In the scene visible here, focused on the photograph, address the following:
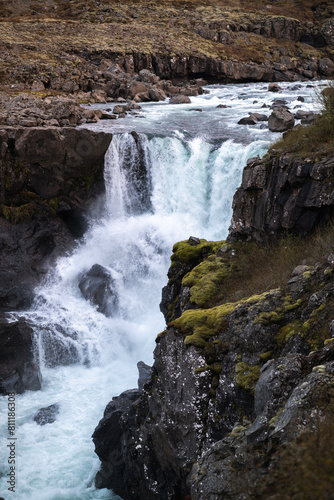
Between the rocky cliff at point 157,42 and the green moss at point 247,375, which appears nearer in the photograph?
the green moss at point 247,375

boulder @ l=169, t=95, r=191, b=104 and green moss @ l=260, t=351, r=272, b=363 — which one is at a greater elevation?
boulder @ l=169, t=95, r=191, b=104

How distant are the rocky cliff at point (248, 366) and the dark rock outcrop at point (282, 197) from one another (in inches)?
1.2

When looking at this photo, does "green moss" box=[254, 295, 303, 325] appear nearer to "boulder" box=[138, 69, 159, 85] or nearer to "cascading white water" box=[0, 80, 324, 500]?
"cascading white water" box=[0, 80, 324, 500]

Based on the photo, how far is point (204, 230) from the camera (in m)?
21.1

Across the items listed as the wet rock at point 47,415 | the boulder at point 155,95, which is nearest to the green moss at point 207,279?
the wet rock at point 47,415

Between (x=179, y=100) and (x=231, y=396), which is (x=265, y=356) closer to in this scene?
(x=231, y=396)

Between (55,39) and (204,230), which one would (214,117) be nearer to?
(204,230)

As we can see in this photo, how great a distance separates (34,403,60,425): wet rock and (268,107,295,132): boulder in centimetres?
1852

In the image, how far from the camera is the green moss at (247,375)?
7398mm

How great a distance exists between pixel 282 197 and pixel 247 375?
565 centimetres

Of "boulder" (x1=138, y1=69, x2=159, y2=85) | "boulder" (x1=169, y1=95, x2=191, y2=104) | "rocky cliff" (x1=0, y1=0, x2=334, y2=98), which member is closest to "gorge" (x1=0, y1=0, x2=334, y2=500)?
"boulder" (x1=169, y1=95, x2=191, y2=104)

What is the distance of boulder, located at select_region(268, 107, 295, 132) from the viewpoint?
2411 cm

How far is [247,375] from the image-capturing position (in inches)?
299

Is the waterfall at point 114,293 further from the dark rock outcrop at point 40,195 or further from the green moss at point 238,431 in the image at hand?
the green moss at point 238,431
